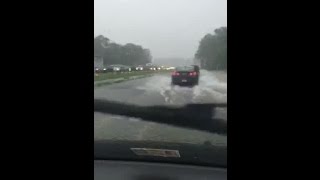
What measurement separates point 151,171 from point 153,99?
0.82 metres

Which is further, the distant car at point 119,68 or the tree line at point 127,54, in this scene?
the distant car at point 119,68

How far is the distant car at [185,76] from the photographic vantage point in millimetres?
3959

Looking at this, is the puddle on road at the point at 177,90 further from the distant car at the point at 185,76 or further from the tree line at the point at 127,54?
the tree line at the point at 127,54

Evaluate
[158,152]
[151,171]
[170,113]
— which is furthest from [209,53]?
[151,171]

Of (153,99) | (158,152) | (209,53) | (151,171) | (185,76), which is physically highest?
(209,53)

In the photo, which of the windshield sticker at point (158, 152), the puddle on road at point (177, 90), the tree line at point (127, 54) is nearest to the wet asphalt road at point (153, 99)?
the puddle on road at point (177, 90)

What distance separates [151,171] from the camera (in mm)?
3600

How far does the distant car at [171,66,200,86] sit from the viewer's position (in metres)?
3.96

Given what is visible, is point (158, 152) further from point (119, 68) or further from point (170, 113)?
point (119, 68)

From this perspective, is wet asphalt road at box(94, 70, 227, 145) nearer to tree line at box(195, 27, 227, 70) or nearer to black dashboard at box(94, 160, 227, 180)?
tree line at box(195, 27, 227, 70)

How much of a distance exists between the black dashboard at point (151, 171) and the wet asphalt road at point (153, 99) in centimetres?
25
